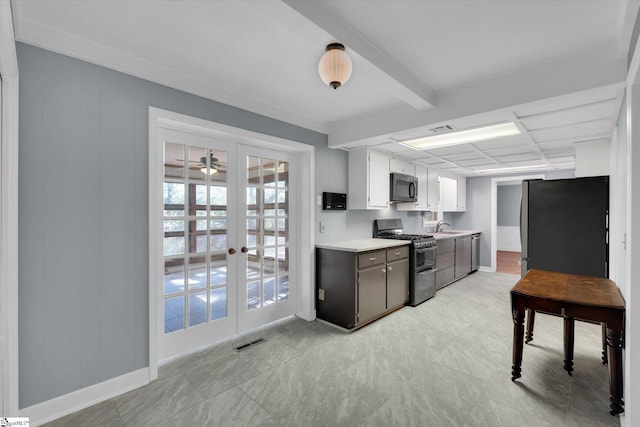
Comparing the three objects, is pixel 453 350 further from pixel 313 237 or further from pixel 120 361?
pixel 120 361

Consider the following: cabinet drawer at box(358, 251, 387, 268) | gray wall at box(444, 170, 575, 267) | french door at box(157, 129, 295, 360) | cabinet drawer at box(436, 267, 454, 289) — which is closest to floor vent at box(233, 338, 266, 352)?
french door at box(157, 129, 295, 360)

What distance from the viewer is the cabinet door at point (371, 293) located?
10.5 feet

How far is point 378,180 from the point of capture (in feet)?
13.2

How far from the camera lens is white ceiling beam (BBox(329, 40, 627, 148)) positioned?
6.42 feet

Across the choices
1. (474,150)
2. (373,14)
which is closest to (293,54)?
(373,14)

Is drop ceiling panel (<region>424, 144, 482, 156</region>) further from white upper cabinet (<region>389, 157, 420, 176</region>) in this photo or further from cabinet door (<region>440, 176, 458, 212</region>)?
cabinet door (<region>440, 176, 458, 212</region>)

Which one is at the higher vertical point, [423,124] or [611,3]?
[611,3]

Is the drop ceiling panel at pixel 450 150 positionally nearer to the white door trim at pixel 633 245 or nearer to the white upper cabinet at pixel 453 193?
the white upper cabinet at pixel 453 193

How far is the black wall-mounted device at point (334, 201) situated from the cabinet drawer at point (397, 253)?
85 centimetres

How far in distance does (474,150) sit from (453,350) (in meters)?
2.71

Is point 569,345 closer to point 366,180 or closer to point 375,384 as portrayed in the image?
point 375,384

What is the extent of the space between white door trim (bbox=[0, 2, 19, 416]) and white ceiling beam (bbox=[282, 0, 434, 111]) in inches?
64.5

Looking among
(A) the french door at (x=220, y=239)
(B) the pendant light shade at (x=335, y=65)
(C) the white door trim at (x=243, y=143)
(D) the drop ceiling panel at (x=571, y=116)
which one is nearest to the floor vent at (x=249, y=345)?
(A) the french door at (x=220, y=239)

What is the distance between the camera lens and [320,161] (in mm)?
3621
